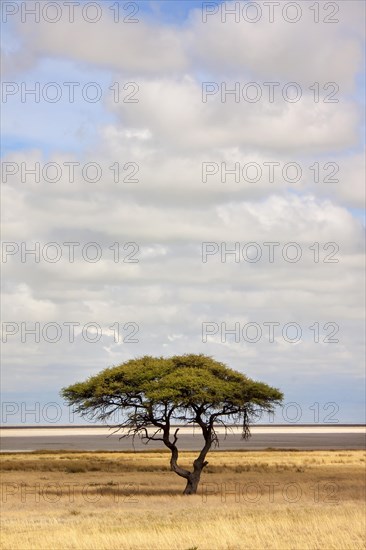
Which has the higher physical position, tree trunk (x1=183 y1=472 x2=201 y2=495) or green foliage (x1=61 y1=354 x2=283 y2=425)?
green foliage (x1=61 y1=354 x2=283 y2=425)

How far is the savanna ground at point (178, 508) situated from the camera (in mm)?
27891

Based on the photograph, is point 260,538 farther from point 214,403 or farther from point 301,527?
point 214,403

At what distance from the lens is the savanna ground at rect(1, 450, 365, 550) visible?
2789cm

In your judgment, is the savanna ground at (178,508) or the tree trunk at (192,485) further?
the tree trunk at (192,485)

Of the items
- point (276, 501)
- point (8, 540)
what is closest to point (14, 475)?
point (276, 501)

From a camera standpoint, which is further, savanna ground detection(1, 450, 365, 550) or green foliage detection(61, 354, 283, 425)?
green foliage detection(61, 354, 283, 425)

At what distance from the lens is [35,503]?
44469 millimetres

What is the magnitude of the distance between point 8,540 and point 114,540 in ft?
11.4

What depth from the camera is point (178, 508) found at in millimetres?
41344

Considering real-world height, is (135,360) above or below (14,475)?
above

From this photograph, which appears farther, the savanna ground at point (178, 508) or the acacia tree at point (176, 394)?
the acacia tree at point (176, 394)

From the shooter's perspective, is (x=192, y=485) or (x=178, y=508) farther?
(x=192, y=485)

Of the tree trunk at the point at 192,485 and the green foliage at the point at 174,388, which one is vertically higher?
the green foliage at the point at 174,388

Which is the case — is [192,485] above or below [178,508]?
below
